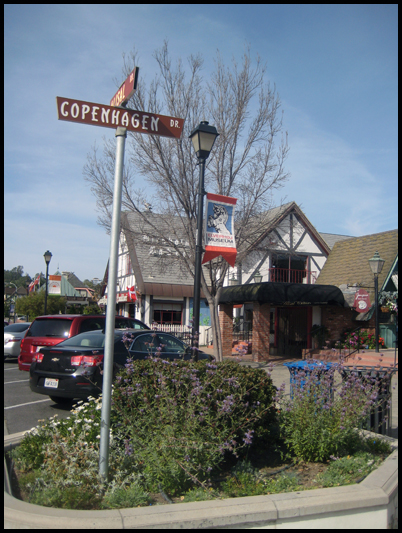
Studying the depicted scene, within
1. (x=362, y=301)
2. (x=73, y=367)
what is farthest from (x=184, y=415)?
(x=362, y=301)

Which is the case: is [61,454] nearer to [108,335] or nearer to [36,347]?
[108,335]

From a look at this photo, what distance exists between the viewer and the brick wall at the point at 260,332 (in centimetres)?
1850

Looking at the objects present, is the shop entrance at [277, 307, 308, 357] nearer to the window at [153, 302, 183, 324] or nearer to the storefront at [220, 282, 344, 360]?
the storefront at [220, 282, 344, 360]

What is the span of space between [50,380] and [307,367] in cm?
461

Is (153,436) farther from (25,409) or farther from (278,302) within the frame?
(278,302)

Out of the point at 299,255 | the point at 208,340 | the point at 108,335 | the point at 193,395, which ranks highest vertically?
the point at 299,255

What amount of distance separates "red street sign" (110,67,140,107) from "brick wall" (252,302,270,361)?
1474 centimetres

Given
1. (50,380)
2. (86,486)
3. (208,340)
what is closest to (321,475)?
(86,486)

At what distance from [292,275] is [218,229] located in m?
19.6

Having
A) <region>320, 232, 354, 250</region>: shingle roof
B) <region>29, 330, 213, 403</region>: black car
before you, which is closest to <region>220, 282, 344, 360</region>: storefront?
<region>29, 330, 213, 403</region>: black car

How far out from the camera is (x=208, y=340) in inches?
976

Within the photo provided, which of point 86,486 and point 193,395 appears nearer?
point 86,486

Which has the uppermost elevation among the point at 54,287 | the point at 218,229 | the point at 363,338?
the point at 218,229

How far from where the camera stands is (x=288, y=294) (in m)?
18.3
